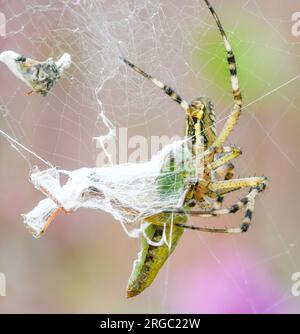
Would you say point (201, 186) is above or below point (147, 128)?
below

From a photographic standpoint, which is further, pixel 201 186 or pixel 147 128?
pixel 147 128

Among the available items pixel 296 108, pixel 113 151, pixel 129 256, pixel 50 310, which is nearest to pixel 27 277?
pixel 50 310

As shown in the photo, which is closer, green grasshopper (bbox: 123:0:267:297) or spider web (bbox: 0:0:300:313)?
green grasshopper (bbox: 123:0:267:297)

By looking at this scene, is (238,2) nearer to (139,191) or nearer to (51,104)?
(51,104)

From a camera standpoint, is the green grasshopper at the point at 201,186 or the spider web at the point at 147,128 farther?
the spider web at the point at 147,128
